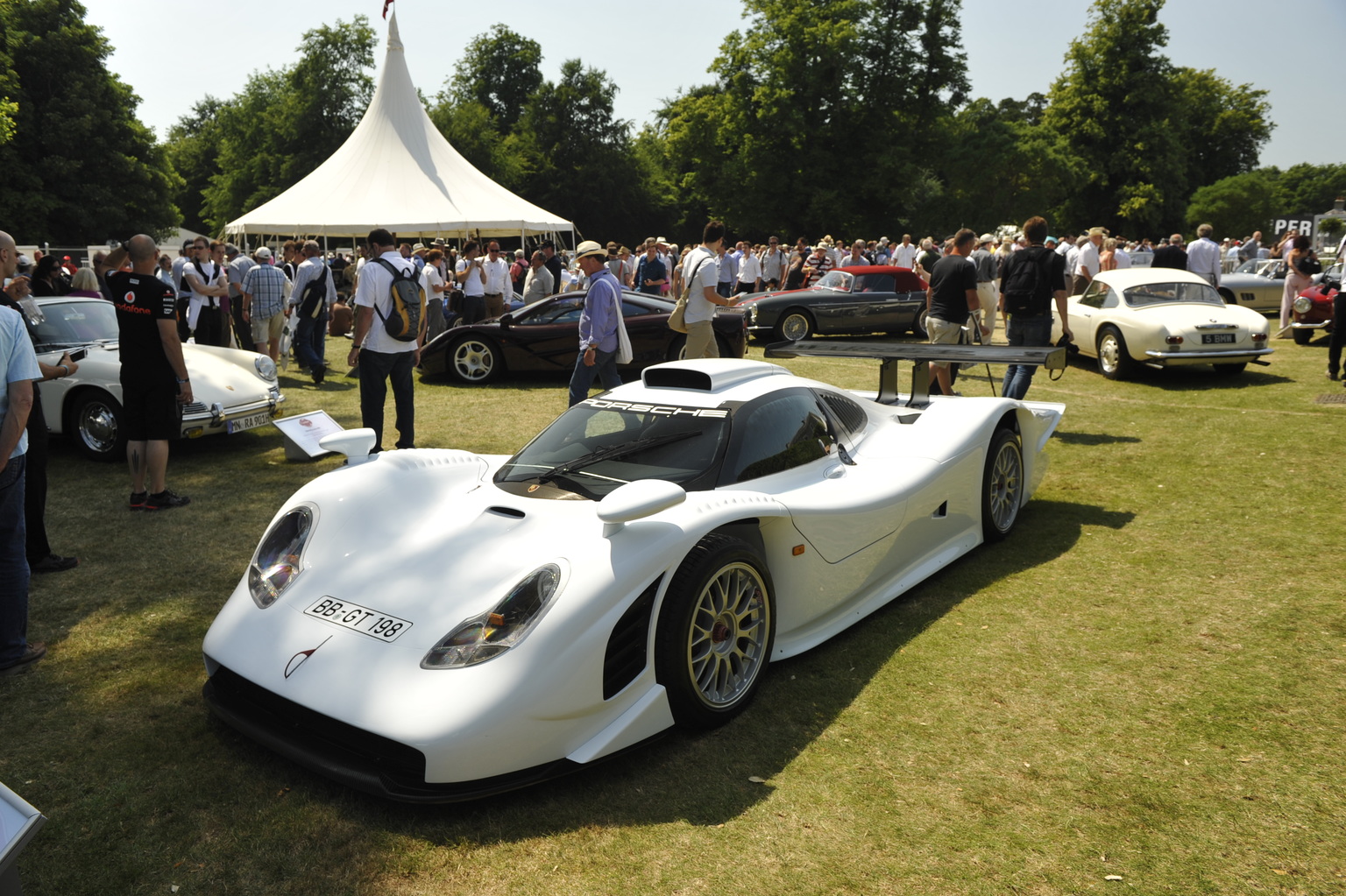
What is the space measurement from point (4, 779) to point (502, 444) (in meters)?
5.70

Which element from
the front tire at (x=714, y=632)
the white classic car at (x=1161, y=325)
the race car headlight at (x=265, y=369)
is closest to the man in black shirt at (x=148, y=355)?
the race car headlight at (x=265, y=369)

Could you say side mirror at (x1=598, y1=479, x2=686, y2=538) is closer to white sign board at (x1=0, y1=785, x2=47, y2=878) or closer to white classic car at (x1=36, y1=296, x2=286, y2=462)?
white sign board at (x1=0, y1=785, x2=47, y2=878)

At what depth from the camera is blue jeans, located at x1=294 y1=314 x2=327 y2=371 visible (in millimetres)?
12484

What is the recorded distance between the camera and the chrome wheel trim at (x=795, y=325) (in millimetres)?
16312

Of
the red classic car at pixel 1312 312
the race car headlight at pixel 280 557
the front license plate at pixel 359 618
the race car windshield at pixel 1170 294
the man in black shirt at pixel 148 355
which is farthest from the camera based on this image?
the red classic car at pixel 1312 312

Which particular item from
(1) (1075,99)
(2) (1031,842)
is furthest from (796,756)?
(1) (1075,99)

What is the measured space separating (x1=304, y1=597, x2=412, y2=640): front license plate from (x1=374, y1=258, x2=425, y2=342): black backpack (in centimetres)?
404

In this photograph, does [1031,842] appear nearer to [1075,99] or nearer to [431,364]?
[431,364]

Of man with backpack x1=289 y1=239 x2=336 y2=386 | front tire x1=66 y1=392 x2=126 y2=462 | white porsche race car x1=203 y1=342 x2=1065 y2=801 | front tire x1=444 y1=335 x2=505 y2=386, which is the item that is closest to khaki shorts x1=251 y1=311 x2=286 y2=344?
man with backpack x1=289 y1=239 x2=336 y2=386

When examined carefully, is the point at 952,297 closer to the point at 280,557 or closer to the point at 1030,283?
the point at 1030,283

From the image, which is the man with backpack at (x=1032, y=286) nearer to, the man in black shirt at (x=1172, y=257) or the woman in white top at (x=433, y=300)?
the man in black shirt at (x=1172, y=257)

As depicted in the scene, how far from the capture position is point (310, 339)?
1263cm

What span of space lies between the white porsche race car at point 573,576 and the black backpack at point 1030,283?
405 cm

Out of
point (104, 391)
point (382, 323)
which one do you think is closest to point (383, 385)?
point (382, 323)
